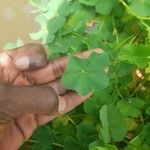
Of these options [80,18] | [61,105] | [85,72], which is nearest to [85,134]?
[61,105]

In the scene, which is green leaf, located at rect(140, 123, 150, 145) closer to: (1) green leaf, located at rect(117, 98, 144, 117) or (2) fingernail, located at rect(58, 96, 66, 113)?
(1) green leaf, located at rect(117, 98, 144, 117)

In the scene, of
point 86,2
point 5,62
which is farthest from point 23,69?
point 86,2

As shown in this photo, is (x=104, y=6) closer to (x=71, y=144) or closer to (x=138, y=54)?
(x=138, y=54)

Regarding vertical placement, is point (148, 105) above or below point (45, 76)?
below

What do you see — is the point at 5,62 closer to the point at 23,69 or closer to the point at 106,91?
the point at 23,69

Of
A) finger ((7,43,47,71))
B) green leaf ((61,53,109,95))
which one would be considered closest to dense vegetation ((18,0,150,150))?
green leaf ((61,53,109,95))
